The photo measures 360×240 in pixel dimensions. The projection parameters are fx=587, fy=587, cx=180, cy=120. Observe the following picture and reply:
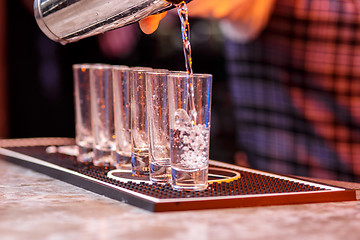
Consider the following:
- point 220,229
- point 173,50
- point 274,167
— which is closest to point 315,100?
point 274,167

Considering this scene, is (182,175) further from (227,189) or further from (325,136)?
(325,136)

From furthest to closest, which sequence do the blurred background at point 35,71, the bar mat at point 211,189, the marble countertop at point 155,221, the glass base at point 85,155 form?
the blurred background at point 35,71 → the glass base at point 85,155 → the bar mat at point 211,189 → the marble countertop at point 155,221

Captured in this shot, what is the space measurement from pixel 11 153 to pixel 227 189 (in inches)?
29.4

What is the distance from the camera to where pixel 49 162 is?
1.44m

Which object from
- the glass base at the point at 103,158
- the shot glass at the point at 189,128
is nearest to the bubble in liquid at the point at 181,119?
the shot glass at the point at 189,128

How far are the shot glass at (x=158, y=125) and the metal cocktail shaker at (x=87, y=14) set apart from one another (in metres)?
0.12

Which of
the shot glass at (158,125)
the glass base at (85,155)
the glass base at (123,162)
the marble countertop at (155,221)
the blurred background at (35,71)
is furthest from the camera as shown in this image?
the blurred background at (35,71)

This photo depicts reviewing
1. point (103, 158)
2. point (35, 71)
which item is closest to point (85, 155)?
point (103, 158)

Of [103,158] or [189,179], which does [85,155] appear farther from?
[189,179]

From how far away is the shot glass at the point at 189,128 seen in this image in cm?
107

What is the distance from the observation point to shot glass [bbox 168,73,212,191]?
1065mm

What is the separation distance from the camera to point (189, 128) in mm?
1075

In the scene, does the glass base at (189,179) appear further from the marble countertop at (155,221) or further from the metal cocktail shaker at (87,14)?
the metal cocktail shaker at (87,14)

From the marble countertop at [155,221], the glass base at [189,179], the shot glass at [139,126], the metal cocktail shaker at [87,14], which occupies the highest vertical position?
the metal cocktail shaker at [87,14]
